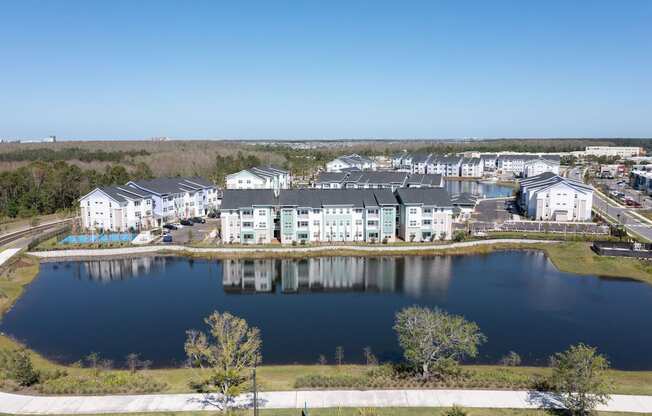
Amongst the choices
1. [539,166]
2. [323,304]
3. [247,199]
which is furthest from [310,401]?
[539,166]

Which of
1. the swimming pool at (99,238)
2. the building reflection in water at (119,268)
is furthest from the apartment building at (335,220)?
the swimming pool at (99,238)

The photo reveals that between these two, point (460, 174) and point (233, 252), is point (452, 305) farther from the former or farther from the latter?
point (460, 174)

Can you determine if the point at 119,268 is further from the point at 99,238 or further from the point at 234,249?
the point at 234,249

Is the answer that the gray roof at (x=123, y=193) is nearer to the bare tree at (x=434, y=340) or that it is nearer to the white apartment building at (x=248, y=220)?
the white apartment building at (x=248, y=220)

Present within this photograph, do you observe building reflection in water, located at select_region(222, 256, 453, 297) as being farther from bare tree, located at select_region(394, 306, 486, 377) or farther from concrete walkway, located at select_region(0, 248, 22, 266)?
concrete walkway, located at select_region(0, 248, 22, 266)

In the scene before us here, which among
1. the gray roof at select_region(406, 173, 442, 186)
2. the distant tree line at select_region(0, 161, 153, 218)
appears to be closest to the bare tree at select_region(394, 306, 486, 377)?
the gray roof at select_region(406, 173, 442, 186)

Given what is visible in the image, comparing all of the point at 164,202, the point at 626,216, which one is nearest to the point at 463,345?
the point at 164,202

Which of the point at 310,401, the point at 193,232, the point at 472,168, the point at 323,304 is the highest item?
the point at 472,168
